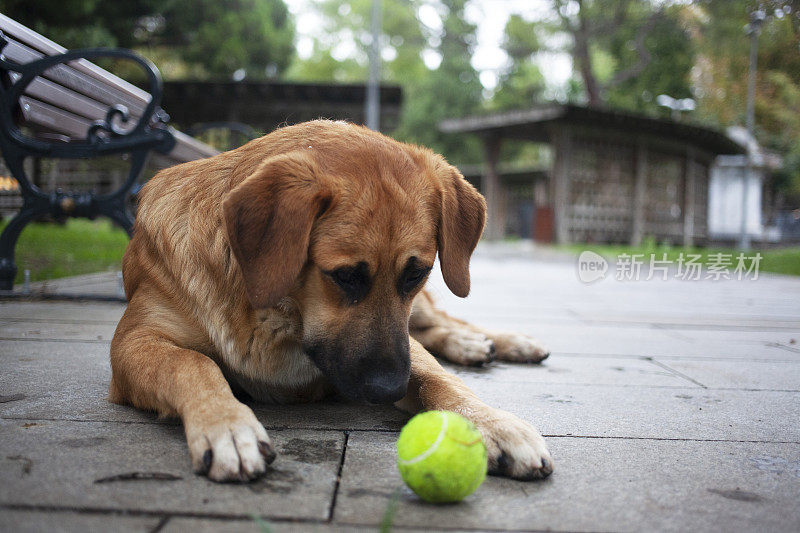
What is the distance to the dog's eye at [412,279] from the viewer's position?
7.06 ft

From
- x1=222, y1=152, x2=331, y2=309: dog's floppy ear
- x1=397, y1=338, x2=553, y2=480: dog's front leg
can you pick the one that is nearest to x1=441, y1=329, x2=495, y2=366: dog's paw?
x1=397, y1=338, x2=553, y2=480: dog's front leg

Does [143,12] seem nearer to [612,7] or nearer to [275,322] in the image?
[275,322]

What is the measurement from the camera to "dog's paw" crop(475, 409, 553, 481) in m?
1.72

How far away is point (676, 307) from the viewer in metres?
6.62

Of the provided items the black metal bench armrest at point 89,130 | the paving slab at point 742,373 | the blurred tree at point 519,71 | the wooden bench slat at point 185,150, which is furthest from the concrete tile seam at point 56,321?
the blurred tree at point 519,71

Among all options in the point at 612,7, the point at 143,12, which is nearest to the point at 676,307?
the point at 143,12

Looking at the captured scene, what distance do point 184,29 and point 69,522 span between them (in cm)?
1788

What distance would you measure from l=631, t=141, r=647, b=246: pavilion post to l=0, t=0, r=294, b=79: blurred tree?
13.1 metres

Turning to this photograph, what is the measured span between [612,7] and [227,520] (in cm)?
3003

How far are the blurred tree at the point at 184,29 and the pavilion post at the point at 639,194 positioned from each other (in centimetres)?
1307

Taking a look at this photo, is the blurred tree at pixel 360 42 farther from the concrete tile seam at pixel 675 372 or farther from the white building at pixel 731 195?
the concrete tile seam at pixel 675 372

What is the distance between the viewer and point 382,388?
196cm

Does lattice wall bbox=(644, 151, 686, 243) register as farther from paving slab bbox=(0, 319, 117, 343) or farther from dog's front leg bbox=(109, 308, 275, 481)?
dog's front leg bbox=(109, 308, 275, 481)

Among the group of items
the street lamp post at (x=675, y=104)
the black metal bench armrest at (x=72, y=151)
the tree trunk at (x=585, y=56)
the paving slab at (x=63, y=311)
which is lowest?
the paving slab at (x=63, y=311)
